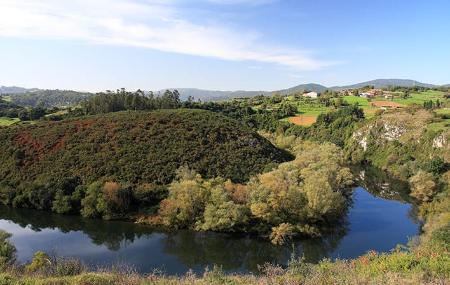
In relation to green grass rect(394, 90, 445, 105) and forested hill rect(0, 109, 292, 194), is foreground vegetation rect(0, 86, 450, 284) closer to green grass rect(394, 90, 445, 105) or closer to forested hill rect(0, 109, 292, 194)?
forested hill rect(0, 109, 292, 194)

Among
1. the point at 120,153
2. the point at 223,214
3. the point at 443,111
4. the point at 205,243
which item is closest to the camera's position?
the point at 205,243

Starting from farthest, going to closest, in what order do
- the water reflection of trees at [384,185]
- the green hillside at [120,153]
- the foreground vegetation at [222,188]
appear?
the water reflection of trees at [384,185] < the green hillside at [120,153] < the foreground vegetation at [222,188]

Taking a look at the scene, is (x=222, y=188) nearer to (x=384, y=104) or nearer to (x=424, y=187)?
(x=424, y=187)

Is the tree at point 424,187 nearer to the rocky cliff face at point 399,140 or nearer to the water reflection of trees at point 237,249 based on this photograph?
the rocky cliff face at point 399,140

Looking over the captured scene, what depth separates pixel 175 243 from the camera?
43.1 m

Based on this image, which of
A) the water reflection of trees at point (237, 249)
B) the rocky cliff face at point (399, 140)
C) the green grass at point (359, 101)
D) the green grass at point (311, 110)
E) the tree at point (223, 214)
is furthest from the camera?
the green grass at point (359, 101)

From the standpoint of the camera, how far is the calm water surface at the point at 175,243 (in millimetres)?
39000

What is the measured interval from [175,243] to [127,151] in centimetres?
2409

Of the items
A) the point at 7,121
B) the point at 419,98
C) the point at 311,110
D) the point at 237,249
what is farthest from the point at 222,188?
→ the point at 419,98

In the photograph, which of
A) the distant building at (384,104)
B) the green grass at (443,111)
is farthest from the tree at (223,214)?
the distant building at (384,104)

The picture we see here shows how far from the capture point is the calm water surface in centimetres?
3900

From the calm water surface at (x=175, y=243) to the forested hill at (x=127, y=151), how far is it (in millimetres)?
7637

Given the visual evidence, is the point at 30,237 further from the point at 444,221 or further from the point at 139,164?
the point at 444,221

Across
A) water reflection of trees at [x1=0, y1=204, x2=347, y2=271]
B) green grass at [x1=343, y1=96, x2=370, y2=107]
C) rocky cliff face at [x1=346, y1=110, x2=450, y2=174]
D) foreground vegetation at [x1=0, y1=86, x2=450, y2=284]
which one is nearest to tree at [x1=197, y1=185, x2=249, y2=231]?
foreground vegetation at [x1=0, y1=86, x2=450, y2=284]
